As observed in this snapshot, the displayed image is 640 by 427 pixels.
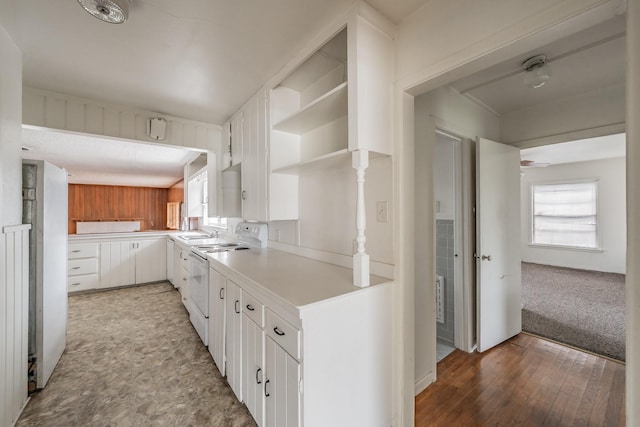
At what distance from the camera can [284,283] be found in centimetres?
143

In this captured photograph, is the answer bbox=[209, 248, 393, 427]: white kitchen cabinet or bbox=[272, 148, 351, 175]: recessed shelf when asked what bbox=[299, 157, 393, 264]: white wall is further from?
bbox=[209, 248, 393, 427]: white kitchen cabinet

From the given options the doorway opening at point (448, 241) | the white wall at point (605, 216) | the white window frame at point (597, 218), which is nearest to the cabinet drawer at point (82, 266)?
the doorway opening at point (448, 241)

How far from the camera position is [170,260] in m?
4.53

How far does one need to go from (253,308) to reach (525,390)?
211 centimetres

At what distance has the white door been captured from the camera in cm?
238

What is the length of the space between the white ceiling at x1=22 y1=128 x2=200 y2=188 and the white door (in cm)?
354

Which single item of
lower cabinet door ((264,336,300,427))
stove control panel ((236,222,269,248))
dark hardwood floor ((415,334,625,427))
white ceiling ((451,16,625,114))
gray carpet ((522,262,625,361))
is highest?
white ceiling ((451,16,625,114))

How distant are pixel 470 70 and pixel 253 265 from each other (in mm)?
1757

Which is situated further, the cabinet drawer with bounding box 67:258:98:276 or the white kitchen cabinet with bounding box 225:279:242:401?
the cabinet drawer with bounding box 67:258:98:276

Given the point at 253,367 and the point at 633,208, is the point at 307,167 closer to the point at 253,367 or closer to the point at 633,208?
the point at 253,367

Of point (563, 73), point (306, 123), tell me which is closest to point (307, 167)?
point (306, 123)

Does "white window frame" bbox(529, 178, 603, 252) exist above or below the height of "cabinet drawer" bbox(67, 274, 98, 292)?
above

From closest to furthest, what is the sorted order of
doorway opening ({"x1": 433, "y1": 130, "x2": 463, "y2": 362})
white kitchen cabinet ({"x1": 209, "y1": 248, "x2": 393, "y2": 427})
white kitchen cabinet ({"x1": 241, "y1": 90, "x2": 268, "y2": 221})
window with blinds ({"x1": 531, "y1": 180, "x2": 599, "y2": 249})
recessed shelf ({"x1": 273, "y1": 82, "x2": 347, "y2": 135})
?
white kitchen cabinet ({"x1": 209, "y1": 248, "x2": 393, "y2": 427}) → recessed shelf ({"x1": 273, "y1": 82, "x2": 347, "y2": 135}) → white kitchen cabinet ({"x1": 241, "y1": 90, "x2": 268, "y2": 221}) → doorway opening ({"x1": 433, "y1": 130, "x2": 463, "y2": 362}) → window with blinds ({"x1": 531, "y1": 180, "x2": 599, "y2": 249})

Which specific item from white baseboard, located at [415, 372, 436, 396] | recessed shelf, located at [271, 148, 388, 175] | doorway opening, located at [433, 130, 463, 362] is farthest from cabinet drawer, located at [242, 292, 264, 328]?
doorway opening, located at [433, 130, 463, 362]
